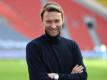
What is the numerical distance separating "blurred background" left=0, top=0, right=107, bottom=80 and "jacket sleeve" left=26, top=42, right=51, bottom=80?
65.3ft

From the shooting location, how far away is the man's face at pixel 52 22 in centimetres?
421

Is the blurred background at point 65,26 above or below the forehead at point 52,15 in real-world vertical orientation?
above

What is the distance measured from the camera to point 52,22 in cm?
423

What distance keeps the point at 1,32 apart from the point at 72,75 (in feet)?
79.8

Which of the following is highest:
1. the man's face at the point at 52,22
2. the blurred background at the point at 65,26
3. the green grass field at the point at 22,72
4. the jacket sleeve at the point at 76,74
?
the blurred background at the point at 65,26

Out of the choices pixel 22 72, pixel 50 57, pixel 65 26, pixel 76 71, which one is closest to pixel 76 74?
pixel 76 71

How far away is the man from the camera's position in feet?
13.8

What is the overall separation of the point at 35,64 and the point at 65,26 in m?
27.2

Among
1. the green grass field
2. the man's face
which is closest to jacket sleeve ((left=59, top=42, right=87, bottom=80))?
the man's face

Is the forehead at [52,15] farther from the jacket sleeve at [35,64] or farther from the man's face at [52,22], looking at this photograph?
the jacket sleeve at [35,64]

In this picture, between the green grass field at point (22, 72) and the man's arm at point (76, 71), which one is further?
the green grass field at point (22, 72)

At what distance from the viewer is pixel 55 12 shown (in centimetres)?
421

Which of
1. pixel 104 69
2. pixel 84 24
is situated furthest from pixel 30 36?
pixel 104 69

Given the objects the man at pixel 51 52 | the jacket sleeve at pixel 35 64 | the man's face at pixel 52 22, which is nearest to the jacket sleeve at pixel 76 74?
the man at pixel 51 52
